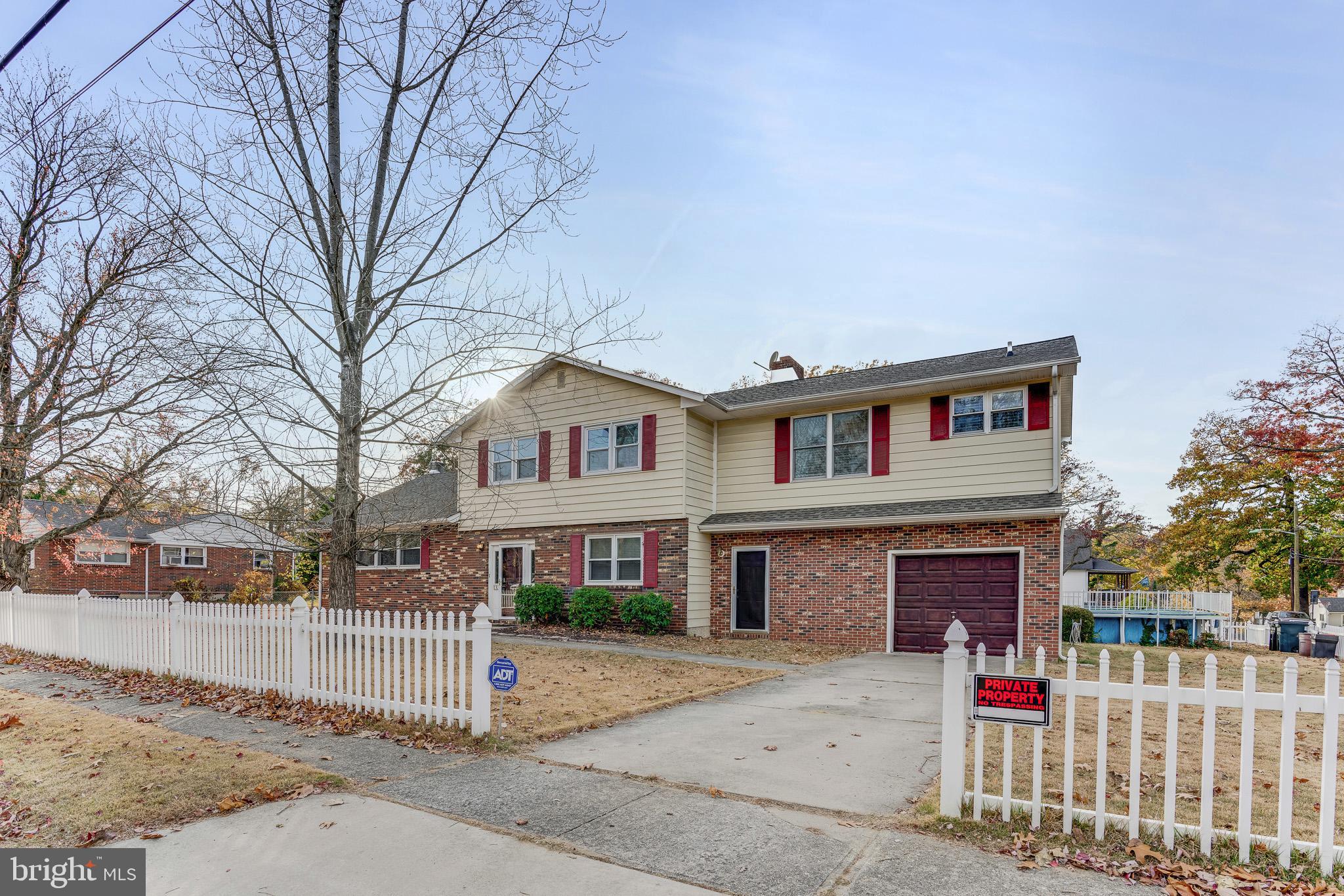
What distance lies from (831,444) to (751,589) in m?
3.77

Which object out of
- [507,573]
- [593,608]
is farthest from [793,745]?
[507,573]

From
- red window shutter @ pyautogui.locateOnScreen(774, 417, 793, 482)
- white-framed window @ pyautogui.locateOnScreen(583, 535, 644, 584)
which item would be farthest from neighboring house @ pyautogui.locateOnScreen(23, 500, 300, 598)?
red window shutter @ pyautogui.locateOnScreen(774, 417, 793, 482)

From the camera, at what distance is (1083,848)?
164 inches

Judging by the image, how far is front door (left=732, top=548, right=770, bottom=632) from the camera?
17.0 m

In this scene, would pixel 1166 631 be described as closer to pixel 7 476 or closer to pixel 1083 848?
pixel 1083 848

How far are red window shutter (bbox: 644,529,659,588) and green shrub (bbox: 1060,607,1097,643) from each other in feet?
36.9

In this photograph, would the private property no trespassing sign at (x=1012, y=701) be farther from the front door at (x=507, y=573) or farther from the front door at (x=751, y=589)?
the front door at (x=507, y=573)

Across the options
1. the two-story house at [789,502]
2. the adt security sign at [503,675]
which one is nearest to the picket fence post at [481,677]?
the adt security sign at [503,675]

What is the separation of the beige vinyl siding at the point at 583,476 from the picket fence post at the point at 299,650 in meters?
8.99

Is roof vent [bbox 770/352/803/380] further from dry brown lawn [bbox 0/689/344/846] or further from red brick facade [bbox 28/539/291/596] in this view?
red brick facade [bbox 28/539/291/596]

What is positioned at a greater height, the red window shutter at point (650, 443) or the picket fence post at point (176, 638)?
the red window shutter at point (650, 443)

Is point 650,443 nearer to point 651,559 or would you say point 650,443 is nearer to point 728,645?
point 651,559

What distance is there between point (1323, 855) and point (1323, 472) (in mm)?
27118

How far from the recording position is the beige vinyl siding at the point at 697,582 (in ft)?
55.9
